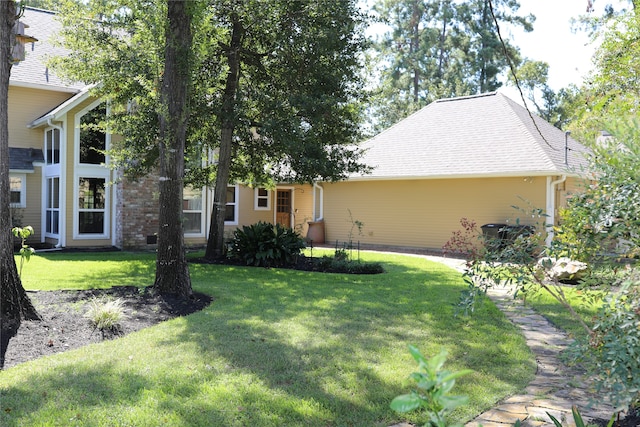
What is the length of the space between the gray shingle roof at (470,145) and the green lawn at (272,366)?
27.3 feet

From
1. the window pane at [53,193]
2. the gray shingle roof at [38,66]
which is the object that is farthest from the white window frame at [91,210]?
the gray shingle roof at [38,66]

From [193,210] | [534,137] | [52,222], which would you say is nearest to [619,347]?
[534,137]

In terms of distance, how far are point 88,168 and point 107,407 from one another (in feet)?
45.6

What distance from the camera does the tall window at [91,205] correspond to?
53.0ft

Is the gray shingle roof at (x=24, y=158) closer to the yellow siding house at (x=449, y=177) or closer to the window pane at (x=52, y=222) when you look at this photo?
the window pane at (x=52, y=222)

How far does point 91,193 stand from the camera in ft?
53.7

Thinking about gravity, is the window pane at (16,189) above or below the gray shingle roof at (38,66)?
below

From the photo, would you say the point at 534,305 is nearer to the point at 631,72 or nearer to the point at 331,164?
the point at 631,72

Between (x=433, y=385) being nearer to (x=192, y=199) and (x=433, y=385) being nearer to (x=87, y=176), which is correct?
(x=87, y=176)

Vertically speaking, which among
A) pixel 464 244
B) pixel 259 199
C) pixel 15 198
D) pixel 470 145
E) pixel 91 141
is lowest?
pixel 464 244

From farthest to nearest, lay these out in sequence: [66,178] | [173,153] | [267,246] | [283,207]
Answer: [283,207] → [66,178] → [267,246] → [173,153]

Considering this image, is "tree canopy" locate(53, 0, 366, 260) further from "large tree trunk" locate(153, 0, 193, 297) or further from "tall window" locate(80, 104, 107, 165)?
"large tree trunk" locate(153, 0, 193, 297)

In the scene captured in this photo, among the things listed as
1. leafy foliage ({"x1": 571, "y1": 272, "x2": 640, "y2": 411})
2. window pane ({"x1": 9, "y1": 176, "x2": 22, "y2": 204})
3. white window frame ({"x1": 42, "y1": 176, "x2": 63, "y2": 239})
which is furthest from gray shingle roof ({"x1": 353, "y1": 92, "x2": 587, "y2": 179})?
leafy foliage ({"x1": 571, "y1": 272, "x2": 640, "y2": 411})

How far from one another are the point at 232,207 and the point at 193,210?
1922 mm
